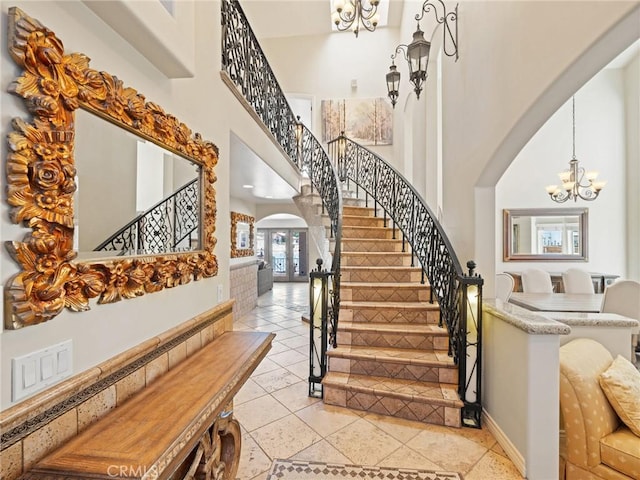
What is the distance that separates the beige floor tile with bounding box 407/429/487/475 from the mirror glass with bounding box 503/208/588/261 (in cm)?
473

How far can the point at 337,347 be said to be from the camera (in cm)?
300

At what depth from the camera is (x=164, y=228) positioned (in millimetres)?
1479

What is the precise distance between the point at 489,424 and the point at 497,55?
9.62 feet

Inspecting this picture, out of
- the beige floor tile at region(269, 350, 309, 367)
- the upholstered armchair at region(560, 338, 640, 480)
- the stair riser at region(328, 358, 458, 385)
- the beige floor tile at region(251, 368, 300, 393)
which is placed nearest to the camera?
the upholstered armchair at region(560, 338, 640, 480)

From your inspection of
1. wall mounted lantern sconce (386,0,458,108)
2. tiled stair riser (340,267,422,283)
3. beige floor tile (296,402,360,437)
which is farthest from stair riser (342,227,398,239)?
beige floor tile (296,402,360,437)

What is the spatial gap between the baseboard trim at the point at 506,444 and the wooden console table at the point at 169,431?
72.5 inches

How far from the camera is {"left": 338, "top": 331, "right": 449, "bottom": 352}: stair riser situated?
289 cm

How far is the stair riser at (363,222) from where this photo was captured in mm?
5008

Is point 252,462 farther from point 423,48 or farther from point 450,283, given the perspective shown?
point 423,48

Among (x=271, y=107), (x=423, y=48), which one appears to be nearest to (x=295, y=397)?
(x=271, y=107)

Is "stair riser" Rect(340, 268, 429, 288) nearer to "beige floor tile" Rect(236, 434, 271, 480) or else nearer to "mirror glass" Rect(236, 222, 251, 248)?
"beige floor tile" Rect(236, 434, 271, 480)

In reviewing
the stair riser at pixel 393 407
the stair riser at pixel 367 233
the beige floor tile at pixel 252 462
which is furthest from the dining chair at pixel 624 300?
the beige floor tile at pixel 252 462

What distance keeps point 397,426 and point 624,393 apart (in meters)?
1.47

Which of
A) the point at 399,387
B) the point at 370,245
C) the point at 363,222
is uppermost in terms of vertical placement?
the point at 363,222
